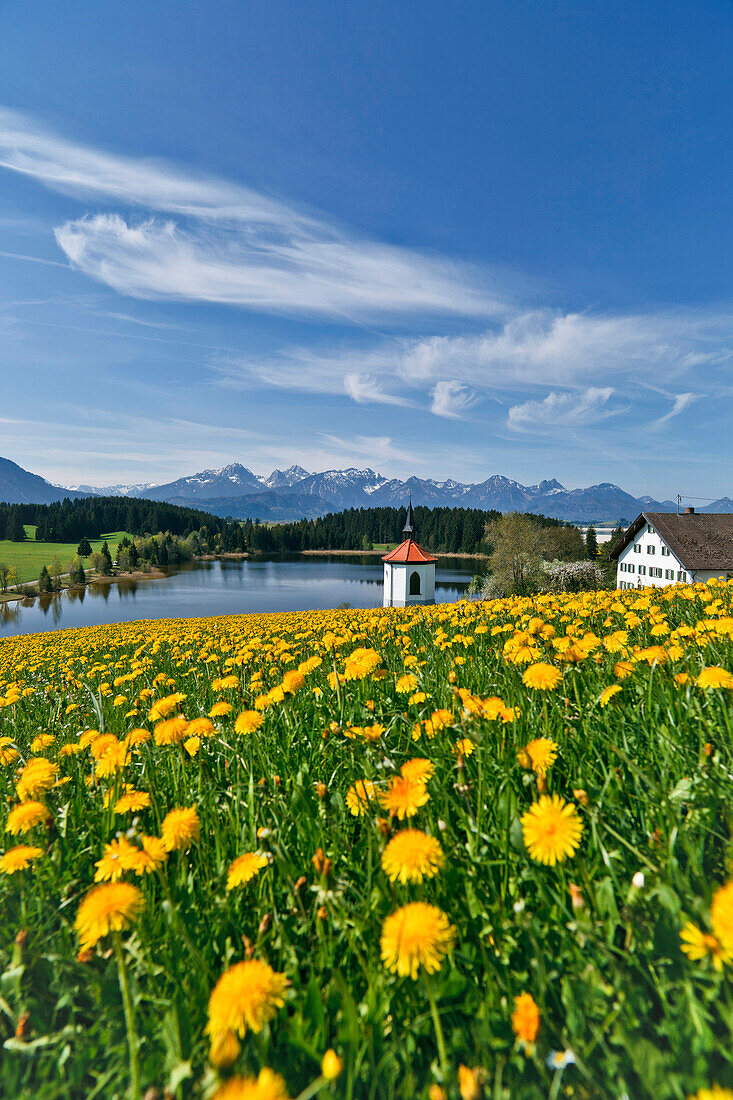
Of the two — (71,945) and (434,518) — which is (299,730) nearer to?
(71,945)

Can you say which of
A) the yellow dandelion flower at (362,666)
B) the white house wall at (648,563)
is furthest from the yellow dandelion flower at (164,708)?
the white house wall at (648,563)

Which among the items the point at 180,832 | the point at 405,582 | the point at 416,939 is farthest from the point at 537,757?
the point at 405,582

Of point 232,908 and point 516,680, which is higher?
point 516,680

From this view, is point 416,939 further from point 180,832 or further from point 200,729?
point 200,729

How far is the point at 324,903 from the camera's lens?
4.69ft

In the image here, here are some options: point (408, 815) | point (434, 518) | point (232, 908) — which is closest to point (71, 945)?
point (232, 908)

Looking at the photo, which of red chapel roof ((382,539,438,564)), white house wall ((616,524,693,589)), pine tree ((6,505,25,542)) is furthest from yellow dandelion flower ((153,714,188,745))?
pine tree ((6,505,25,542))

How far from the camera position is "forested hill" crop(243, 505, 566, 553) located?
5723 inches

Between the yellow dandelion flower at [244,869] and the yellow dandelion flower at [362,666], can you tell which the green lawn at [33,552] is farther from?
the yellow dandelion flower at [244,869]

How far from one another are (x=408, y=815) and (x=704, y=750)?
3.90ft

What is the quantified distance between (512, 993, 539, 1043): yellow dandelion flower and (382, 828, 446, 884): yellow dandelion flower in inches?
12.9

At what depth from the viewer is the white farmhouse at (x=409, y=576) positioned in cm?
3962

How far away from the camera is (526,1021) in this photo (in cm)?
99

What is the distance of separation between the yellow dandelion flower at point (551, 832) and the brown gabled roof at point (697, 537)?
42471mm
